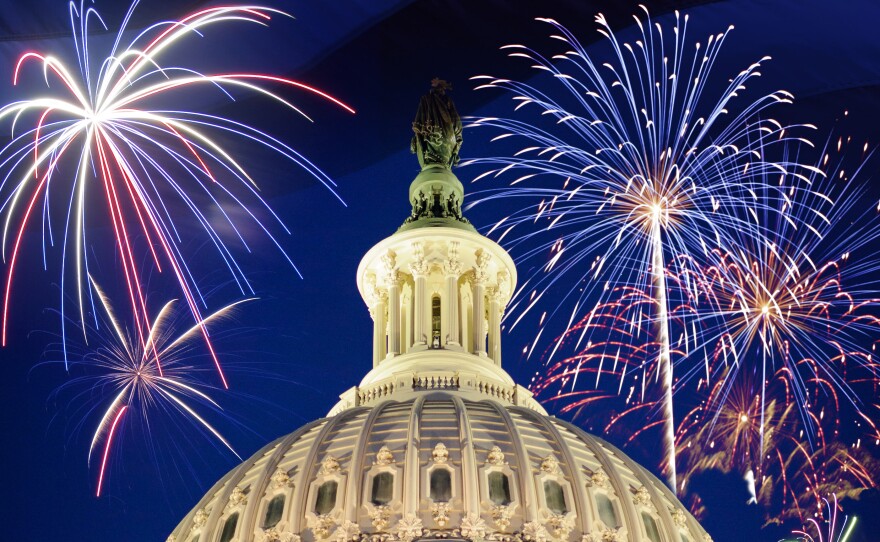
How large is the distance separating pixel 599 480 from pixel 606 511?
0.86 meters

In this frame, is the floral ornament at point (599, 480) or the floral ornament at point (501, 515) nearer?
the floral ornament at point (501, 515)

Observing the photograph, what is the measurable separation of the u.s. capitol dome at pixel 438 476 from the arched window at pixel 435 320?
3.22 ft

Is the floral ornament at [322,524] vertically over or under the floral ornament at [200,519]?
under

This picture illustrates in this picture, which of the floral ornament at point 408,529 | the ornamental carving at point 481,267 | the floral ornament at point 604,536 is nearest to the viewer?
the floral ornament at point 408,529

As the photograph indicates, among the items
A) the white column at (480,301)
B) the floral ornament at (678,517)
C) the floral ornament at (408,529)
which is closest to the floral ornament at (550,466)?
the floral ornament at (678,517)

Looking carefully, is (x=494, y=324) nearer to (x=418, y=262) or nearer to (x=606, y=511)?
(x=418, y=262)

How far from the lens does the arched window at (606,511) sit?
151ft

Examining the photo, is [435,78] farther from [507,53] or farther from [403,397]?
[403,397]

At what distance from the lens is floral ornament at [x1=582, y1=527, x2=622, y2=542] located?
44.8 metres

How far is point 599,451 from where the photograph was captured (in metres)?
48.8

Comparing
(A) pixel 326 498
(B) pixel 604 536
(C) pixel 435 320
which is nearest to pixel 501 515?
(B) pixel 604 536

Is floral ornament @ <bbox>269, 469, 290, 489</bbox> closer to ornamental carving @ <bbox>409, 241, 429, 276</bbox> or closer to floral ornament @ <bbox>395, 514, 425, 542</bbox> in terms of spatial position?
floral ornament @ <bbox>395, 514, 425, 542</bbox>

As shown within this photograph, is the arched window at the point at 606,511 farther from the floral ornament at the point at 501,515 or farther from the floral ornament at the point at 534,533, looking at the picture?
the floral ornament at the point at 501,515

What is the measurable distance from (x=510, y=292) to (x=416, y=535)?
17.7 metres
